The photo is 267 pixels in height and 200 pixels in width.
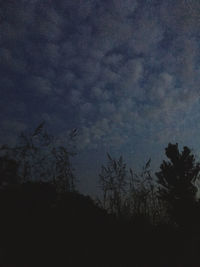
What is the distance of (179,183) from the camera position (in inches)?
500

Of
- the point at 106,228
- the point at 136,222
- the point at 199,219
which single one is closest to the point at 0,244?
the point at 106,228

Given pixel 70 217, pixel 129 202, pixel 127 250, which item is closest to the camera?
pixel 127 250

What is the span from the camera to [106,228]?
9.08 metres

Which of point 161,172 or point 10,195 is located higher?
point 161,172

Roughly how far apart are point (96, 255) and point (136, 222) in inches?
136

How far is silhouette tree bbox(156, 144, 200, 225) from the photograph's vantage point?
40.0 ft

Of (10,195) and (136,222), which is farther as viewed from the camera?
(136,222)

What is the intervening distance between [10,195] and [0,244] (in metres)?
2.57

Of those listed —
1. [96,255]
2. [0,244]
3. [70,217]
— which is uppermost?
[70,217]

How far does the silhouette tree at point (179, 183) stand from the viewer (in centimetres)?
1220

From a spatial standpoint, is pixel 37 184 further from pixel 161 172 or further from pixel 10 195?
pixel 161 172

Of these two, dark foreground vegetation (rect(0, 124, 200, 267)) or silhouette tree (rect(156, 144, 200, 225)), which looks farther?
silhouette tree (rect(156, 144, 200, 225))

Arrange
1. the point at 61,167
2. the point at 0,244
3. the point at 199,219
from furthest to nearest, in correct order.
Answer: the point at 61,167
the point at 199,219
the point at 0,244

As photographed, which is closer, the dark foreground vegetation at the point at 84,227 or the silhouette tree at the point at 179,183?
the dark foreground vegetation at the point at 84,227
